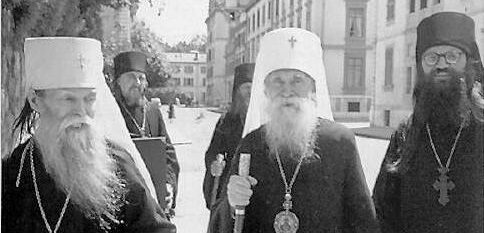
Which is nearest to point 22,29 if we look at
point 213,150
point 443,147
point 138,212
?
point 138,212

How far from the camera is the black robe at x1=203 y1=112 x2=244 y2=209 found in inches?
143

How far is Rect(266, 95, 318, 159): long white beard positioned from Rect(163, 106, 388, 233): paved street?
1.35 feet

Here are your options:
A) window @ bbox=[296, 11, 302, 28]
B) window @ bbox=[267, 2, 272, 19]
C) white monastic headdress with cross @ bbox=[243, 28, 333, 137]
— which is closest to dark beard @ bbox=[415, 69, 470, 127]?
white monastic headdress with cross @ bbox=[243, 28, 333, 137]

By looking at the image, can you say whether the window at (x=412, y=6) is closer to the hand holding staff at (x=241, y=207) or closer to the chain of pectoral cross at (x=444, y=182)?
the chain of pectoral cross at (x=444, y=182)

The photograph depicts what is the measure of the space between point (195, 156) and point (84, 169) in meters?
2.59

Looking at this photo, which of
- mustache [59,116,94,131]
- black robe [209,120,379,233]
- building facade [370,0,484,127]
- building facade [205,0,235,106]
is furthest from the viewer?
building facade [205,0,235,106]

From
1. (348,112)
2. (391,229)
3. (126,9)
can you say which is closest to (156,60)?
(126,9)

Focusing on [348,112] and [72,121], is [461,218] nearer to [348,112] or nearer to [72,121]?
[348,112]

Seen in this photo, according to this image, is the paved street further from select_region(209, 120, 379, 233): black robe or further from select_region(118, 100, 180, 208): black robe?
select_region(209, 120, 379, 233): black robe

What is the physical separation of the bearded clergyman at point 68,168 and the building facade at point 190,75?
1285mm

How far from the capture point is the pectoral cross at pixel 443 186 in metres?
2.50

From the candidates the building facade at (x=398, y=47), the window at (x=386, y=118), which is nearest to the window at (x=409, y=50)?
the building facade at (x=398, y=47)

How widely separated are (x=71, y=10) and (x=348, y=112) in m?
1.40

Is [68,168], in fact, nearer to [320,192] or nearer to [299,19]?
[320,192]
